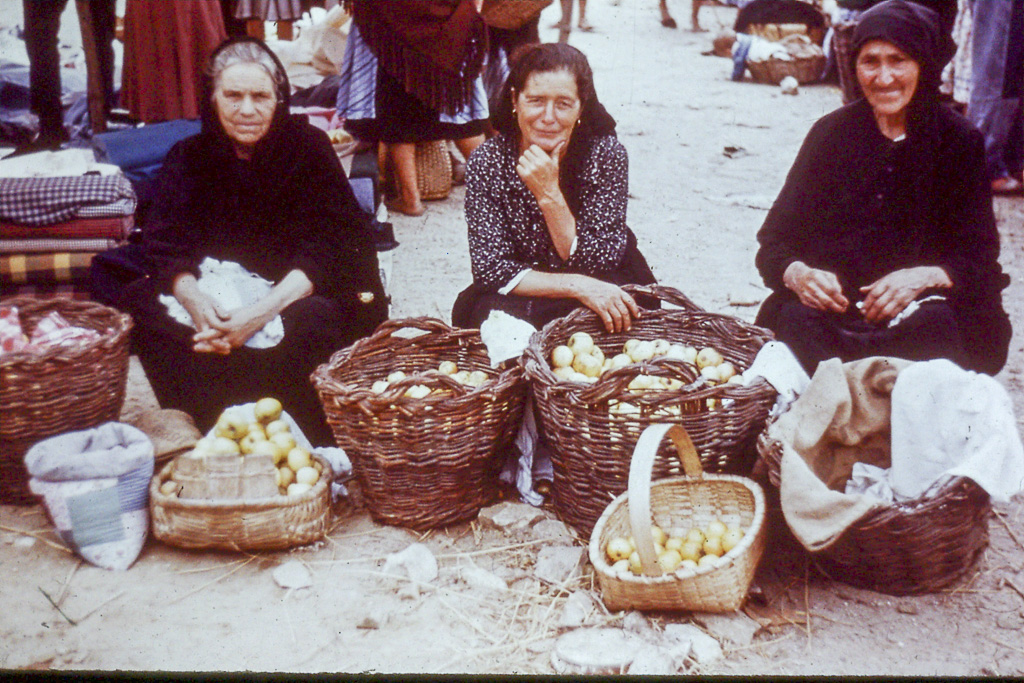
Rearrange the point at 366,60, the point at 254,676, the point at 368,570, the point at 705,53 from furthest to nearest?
the point at 705,53, the point at 366,60, the point at 368,570, the point at 254,676

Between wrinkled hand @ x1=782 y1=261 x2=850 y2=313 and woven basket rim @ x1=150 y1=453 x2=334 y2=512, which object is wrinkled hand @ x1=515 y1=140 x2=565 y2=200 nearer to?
wrinkled hand @ x1=782 y1=261 x2=850 y2=313

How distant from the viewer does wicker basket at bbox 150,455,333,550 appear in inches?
84.4

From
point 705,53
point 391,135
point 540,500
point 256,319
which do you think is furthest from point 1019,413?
point 705,53

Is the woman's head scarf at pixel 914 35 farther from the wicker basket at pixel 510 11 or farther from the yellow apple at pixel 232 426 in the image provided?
the yellow apple at pixel 232 426

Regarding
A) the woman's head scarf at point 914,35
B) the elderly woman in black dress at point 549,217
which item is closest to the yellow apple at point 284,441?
the elderly woman in black dress at point 549,217

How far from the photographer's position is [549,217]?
250 centimetres

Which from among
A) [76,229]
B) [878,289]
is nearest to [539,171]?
[878,289]

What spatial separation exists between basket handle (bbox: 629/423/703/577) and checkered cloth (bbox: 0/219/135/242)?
2097mm

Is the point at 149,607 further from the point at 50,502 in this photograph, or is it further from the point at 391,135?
the point at 391,135

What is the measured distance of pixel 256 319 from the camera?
2549 millimetres

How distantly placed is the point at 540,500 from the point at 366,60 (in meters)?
2.66

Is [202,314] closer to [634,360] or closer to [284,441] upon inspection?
[284,441]

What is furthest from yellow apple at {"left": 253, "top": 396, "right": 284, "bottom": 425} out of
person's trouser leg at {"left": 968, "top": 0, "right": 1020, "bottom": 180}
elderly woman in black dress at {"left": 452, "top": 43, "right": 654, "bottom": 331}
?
person's trouser leg at {"left": 968, "top": 0, "right": 1020, "bottom": 180}

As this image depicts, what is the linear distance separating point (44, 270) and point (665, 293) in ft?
6.79
